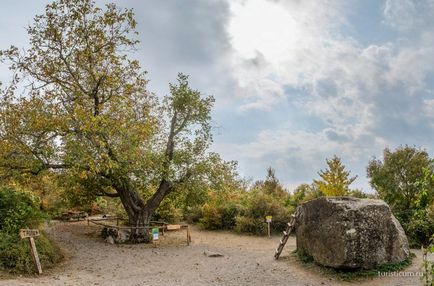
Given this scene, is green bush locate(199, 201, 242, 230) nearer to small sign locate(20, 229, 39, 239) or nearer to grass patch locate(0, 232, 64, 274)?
grass patch locate(0, 232, 64, 274)

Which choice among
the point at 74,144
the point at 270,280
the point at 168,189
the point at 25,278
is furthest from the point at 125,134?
the point at 270,280

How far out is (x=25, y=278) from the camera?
10.9m

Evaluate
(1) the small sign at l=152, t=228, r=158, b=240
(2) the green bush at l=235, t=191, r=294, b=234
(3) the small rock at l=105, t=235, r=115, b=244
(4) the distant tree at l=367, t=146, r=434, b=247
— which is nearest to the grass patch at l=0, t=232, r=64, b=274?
(1) the small sign at l=152, t=228, r=158, b=240

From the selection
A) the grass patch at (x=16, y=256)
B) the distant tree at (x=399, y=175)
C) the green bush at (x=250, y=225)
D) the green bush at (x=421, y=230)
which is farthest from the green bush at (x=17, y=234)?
the distant tree at (x=399, y=175)

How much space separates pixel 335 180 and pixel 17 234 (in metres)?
16.5

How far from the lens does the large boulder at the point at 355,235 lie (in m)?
11.4

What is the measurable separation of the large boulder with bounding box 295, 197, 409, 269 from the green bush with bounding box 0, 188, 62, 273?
9140mm

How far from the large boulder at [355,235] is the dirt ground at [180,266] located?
1.92 ft

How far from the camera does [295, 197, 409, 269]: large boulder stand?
37.4 ft

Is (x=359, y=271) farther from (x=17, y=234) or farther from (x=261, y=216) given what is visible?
(x=261, y=216)

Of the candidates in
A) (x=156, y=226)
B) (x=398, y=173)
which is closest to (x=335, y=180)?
(x=398, y=173)

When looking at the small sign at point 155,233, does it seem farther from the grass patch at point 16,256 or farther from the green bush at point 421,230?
the green bush at point 421,230

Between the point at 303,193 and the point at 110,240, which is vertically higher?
the point at 303,193

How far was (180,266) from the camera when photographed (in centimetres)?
1380
